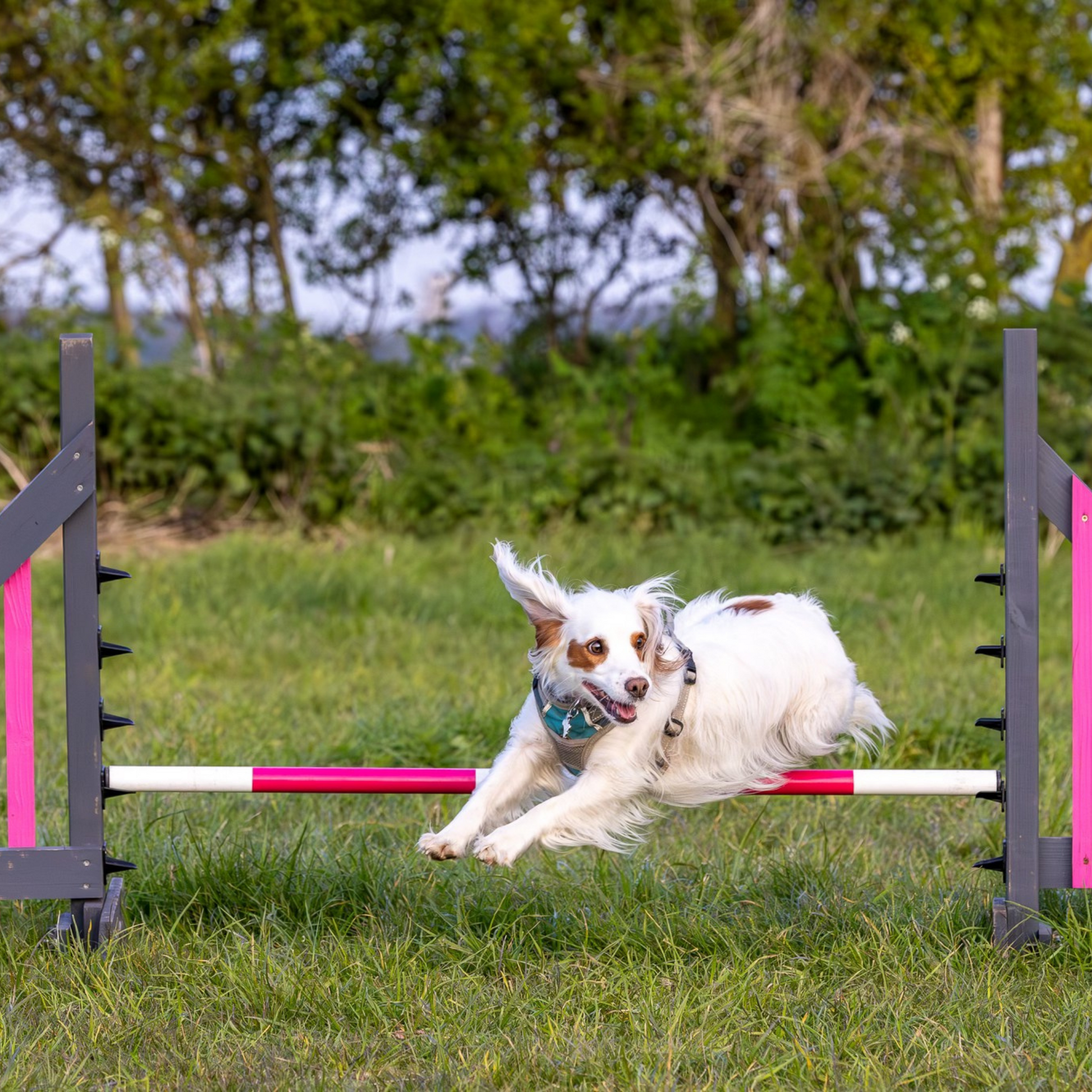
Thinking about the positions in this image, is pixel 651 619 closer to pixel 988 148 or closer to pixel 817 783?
pixel 817 783

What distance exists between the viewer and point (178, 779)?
102 inches

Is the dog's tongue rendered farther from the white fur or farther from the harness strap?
the harness strap

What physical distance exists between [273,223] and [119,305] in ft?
4.04

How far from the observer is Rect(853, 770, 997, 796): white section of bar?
2.57 m

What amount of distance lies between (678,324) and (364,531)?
276 cm

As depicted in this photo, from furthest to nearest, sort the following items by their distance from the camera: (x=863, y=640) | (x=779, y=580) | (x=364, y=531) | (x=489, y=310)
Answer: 1. (x=489, y=310)
2. (x=364, y=531)
3. (x=779, y=580)
4. (x=863, y=640)

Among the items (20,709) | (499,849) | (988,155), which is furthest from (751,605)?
(988,155)

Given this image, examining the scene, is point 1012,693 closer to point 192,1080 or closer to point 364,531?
point 192,1080

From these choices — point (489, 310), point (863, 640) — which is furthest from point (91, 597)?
point (489, 310)

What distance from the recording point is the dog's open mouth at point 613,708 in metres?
2.31

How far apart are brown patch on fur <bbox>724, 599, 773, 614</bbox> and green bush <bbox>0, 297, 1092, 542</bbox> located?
517 centimetres

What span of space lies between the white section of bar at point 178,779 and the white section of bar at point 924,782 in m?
1.24

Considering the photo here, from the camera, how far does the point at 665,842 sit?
11.2 feet

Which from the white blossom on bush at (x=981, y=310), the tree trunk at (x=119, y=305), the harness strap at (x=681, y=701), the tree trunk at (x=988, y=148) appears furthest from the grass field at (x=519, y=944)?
the tree trunk at (x=988, y=148)
